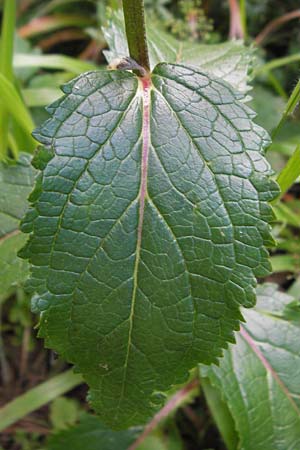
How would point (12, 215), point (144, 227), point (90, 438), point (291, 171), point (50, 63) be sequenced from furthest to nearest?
1. point (50, 63)
2. point (90, 438)
3. point (12, 215)
4. point (291, 171)
5. point (144, 227)

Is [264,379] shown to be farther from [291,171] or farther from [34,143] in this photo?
[34,143]

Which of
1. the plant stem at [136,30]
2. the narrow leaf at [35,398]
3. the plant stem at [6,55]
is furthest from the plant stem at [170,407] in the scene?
the plant stem at [136,30]

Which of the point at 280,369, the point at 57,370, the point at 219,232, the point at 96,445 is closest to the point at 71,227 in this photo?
the point at 219,232

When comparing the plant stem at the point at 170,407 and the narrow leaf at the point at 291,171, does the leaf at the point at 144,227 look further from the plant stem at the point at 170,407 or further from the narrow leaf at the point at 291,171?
the plant stem at the point at 170,407

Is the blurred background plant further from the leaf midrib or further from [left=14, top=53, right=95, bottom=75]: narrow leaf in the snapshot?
the leaf midrib

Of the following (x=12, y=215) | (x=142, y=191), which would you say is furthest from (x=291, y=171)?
(x=12, y=215)

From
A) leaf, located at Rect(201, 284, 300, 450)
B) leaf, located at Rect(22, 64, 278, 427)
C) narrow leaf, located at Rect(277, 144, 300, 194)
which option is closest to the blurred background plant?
narrow leaf, located at Rect(277, 144, 300, 194)
